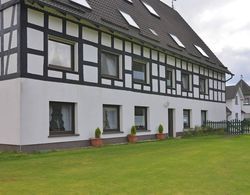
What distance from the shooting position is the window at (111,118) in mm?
16016

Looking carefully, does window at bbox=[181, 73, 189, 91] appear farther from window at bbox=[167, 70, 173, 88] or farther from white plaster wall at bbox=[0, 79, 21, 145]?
white plaster wall at bbox=[0, 79, 21, 145]

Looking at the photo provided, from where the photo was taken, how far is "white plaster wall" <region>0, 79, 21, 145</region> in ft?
39.0

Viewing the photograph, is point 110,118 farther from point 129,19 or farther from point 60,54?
point 129,19

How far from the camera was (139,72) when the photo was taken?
61.2ft

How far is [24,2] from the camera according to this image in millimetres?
12133

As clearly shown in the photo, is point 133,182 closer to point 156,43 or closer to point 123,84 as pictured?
point 123,84

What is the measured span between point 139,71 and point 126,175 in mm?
11545

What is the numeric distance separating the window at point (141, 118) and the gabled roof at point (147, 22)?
3334mm

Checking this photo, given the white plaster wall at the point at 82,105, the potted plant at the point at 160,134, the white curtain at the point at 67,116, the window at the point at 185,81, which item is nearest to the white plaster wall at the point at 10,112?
the white plaster wall at the point at 82,105

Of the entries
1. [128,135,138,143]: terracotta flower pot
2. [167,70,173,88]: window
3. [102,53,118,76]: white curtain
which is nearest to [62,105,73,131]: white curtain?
[102,53,118,76]: white curtain

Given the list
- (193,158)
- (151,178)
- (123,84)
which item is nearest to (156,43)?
(123,84)

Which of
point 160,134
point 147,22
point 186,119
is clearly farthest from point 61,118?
point 186,119

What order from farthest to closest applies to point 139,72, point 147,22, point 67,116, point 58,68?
point 147,22 < point 139,72 < point 67,116 < point 58,68

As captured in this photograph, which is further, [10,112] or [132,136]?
[132,136]
